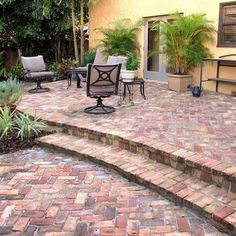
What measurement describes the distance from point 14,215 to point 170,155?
1778 mm

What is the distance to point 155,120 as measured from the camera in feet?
17.7

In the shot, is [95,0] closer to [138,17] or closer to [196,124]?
[138,17]

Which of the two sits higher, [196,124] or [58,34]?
[58,34]

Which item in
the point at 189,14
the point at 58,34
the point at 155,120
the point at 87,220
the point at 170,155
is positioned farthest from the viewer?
the point at 58,34

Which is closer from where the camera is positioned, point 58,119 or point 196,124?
point 196,124

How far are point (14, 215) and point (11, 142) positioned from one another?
6.73ft

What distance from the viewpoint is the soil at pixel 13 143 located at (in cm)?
477

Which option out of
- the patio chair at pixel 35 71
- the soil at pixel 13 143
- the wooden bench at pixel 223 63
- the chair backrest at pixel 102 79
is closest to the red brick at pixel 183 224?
the soil at pixel 13 143

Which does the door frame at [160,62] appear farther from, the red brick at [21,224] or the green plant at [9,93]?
the red brick at [21,224]

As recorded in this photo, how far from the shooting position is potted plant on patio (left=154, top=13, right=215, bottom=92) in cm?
780

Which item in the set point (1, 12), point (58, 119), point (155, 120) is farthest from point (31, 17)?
point (155, 120)

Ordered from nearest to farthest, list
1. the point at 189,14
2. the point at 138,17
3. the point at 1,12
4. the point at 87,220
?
the point at 87,220 → the point at 189,14 → the point at 138,17 → the point at 1,12

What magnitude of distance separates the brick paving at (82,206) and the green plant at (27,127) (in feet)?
3.10

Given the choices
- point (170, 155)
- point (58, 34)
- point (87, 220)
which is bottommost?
point (87, 220)
